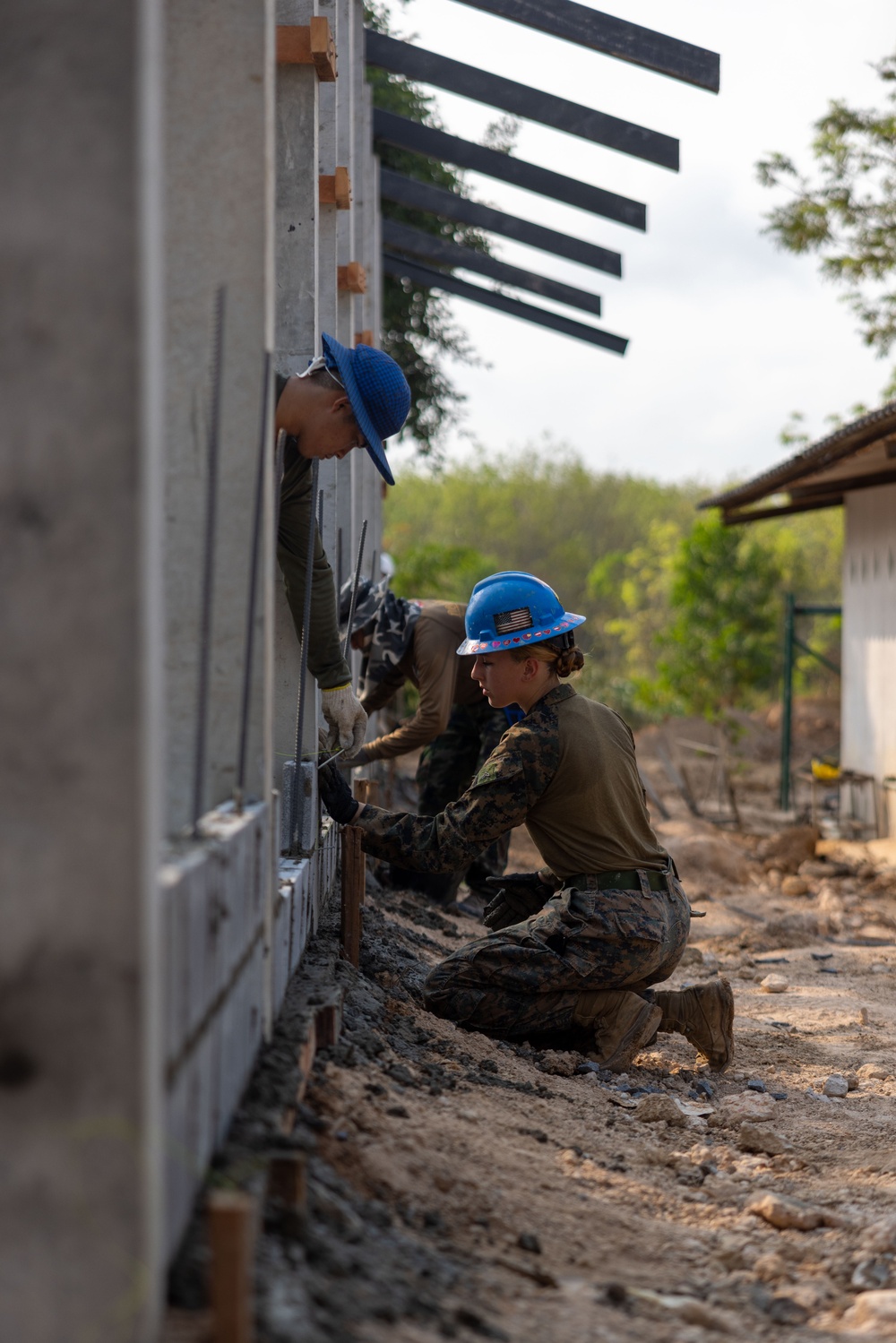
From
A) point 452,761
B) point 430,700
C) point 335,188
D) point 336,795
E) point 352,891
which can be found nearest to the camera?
point 352,891

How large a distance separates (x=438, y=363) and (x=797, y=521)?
1510 inches

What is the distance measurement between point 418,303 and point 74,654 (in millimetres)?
14740

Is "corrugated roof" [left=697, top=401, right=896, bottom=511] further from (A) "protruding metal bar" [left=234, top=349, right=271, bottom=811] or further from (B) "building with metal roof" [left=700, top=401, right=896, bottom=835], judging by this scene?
(A) "protruding metal bar" [left=234, top=349, right=271, bottom=811]

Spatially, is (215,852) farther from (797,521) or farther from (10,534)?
(797,521)

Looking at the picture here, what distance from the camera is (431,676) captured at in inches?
240

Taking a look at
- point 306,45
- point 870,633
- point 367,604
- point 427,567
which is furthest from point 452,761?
point 427,567

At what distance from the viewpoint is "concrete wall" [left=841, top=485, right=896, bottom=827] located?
11930 mm

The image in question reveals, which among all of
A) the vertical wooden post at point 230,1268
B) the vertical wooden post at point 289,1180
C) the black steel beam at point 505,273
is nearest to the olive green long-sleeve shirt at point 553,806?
the vertical wooden post at point 289,1180

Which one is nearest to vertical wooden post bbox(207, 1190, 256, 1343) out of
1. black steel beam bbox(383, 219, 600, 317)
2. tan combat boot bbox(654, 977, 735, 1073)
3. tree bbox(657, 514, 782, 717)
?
tan combat boot bbox(654, 977, 735, 1073)

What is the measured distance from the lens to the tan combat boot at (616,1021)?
441 centimetres

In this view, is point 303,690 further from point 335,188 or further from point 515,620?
point 335,188

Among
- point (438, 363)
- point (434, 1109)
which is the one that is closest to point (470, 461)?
point (438, 363)

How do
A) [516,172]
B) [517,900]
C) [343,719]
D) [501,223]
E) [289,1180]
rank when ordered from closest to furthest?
[289,1180]
[343,719]
[517,900]
[516,172]
[501,223]

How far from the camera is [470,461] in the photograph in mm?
53750
